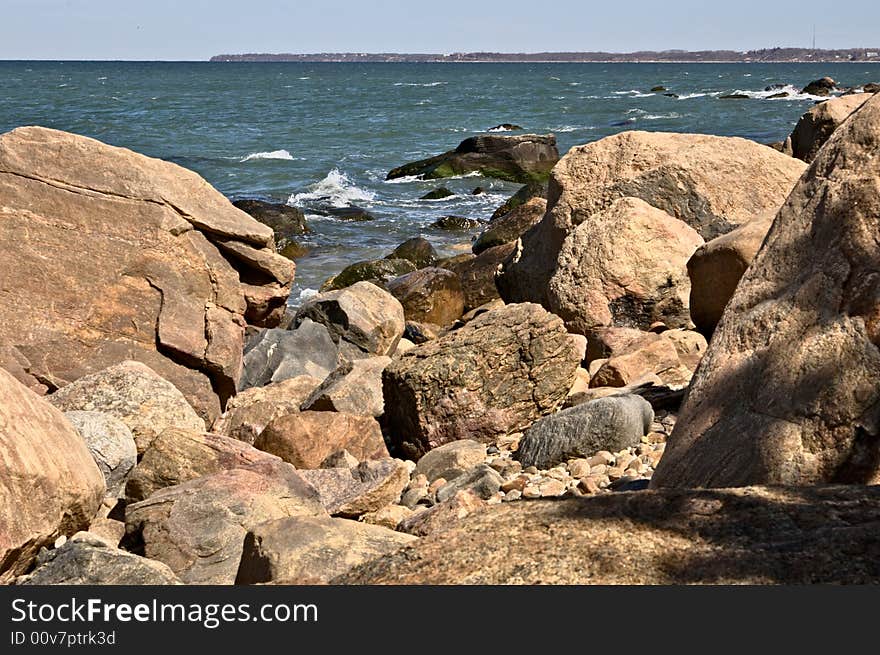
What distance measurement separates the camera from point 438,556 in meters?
3.00

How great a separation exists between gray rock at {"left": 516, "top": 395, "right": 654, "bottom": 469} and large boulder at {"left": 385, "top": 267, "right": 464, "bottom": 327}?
6559 mm

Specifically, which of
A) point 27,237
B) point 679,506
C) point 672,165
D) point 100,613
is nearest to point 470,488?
point 679,506

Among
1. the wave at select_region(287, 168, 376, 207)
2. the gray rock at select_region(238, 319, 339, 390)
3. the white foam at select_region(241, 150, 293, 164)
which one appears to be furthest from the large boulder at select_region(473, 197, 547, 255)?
the white foam at select_region(241, 150, 293, 164)

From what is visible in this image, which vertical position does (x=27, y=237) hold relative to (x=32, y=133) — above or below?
below

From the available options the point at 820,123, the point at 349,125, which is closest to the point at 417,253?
the point at 820,123

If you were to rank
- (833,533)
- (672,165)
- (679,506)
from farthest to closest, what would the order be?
(672,165)
(679,506)
(833,533)

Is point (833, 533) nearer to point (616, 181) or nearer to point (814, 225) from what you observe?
point (814, 225)

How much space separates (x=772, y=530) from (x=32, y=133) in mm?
7774

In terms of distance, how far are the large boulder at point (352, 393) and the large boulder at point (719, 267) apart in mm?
2471

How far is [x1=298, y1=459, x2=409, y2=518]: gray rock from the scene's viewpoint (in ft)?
20.6

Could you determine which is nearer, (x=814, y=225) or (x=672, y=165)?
(x=814, y=225)

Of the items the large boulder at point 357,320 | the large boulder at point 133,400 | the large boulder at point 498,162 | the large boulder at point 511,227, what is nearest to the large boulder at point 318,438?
the large boulder at point 133,400

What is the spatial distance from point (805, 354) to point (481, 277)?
32.3 feet

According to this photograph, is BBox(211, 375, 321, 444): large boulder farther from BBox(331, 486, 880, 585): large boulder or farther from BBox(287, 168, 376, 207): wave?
BBox(287, 168, 376, 207): wave
